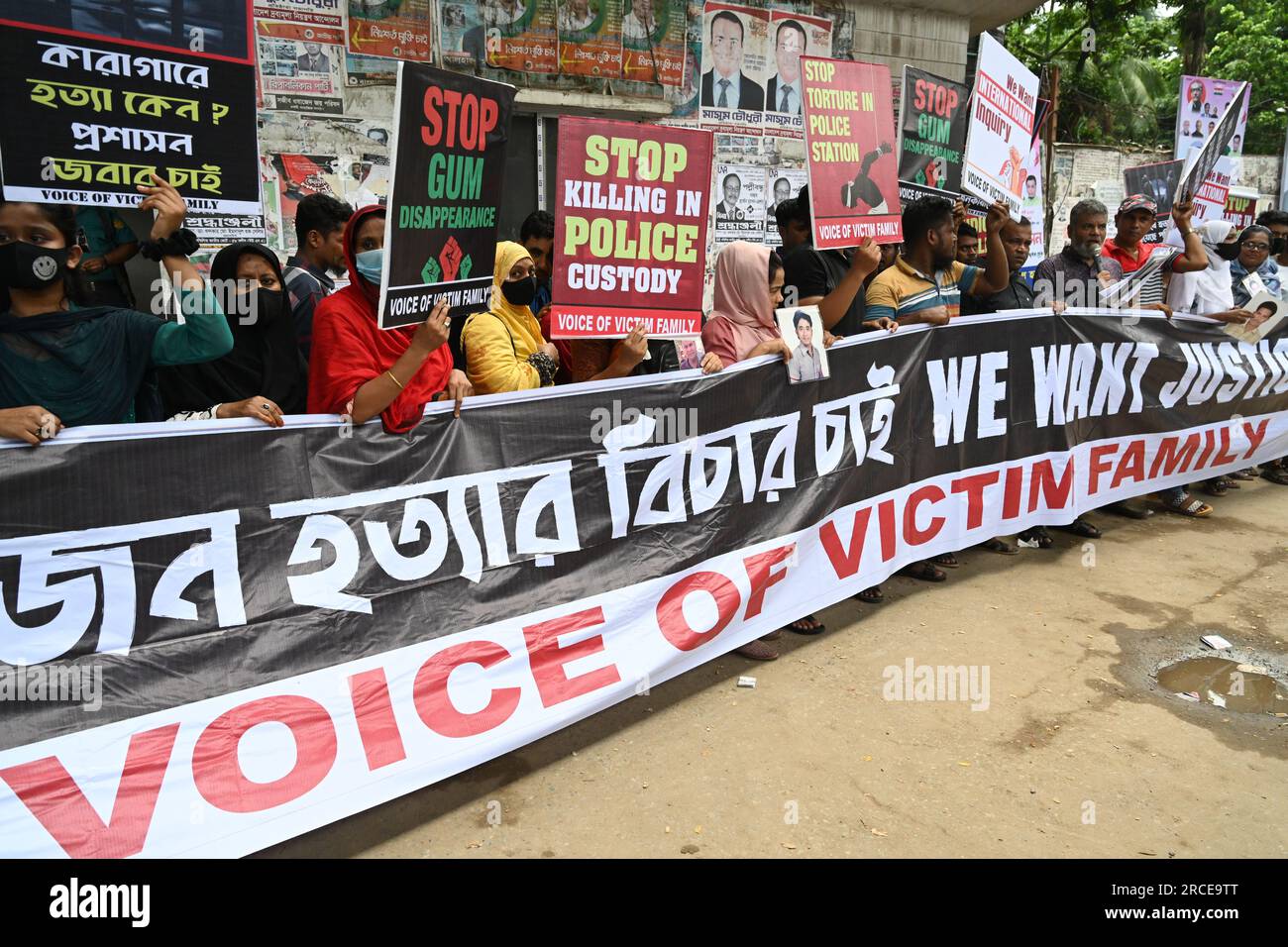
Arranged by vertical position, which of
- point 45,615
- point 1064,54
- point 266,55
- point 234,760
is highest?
point 1064,54

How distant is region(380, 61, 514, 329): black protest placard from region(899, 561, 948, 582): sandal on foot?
3.36 m

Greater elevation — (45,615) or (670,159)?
(670,159)

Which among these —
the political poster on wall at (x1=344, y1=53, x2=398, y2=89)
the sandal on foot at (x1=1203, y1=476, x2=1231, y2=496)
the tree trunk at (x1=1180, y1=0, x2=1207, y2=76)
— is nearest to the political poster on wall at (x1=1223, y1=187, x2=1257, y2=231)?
the sandal on foot at (x1=1203, y1=476, x2=1231, y2=496)

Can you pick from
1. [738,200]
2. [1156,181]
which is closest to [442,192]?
[738,200]

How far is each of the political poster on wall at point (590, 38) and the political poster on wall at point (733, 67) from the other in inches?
38.8

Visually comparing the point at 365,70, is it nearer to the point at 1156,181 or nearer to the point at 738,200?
the point at 738,200

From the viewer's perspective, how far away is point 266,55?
7184 millimetres

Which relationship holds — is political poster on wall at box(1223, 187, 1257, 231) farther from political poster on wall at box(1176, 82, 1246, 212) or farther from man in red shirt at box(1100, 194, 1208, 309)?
man in red shirt at box(1100, 194, 1208, 309)

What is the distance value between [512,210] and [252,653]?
6318mm

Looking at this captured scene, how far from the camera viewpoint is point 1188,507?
732cm

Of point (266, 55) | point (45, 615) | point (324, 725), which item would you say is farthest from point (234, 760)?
point (266, 55)

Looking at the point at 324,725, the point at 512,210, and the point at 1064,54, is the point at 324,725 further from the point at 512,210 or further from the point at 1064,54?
the point at 1064,54

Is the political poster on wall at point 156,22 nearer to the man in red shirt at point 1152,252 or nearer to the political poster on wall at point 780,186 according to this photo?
the man in red shirt at point 1152,252

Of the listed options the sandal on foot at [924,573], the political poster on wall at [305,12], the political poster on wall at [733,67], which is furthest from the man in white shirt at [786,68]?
the sandal on foot at [924,573]
